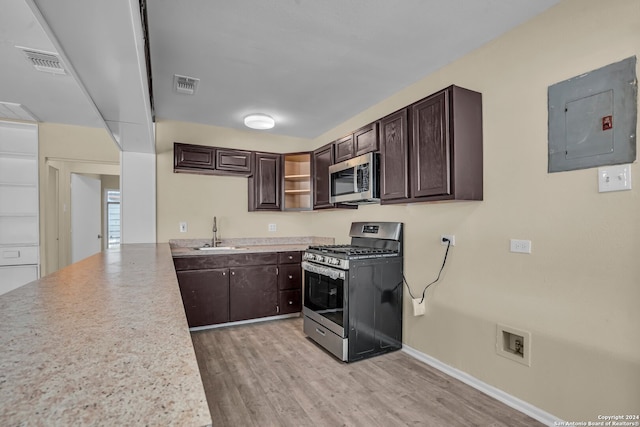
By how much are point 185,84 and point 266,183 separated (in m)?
1.69

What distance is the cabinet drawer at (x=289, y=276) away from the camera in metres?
3.92

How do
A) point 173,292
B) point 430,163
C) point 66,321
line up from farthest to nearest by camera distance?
point 430,163 < point 173,292 < point 66,321

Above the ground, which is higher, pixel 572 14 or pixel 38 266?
pixel 572 14

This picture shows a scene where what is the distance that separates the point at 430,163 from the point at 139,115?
7.74 feet

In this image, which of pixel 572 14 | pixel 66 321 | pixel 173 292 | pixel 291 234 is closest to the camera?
pixel 66 321

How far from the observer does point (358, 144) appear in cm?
324

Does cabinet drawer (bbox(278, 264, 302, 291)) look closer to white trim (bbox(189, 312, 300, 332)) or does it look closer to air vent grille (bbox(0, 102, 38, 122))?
white trim (bbox(189, 312, 300, 332))

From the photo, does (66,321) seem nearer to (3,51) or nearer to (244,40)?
(244,40)

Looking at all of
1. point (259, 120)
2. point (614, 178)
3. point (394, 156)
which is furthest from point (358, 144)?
point (614, 178)

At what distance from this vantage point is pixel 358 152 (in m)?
3.23

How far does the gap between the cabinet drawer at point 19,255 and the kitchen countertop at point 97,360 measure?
3575 mm

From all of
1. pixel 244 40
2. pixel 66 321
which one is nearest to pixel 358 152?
pixel 244 40

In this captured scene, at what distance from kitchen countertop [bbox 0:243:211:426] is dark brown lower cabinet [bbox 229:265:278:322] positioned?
8.21ft

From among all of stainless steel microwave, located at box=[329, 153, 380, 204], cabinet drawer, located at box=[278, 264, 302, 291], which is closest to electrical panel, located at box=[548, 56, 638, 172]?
stainless steel microwave, located at box=[329, 153, 380, 204]
